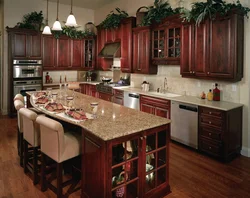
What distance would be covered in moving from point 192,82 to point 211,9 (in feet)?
4.89

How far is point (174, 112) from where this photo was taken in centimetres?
435

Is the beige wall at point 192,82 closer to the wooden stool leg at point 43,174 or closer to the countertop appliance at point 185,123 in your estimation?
the countertop appliance at point 185,123

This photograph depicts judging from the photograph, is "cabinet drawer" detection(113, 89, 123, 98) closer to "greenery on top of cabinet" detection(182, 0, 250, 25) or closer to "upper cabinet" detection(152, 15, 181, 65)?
"upper cabinet" detection(152, 15, 181, 65)

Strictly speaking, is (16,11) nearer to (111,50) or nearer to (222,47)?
(111,50)

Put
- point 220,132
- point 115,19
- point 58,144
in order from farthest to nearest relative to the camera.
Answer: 1. point 115,19
2. point 220,132
3. point 58,144

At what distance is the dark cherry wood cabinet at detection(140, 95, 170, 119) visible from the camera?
453cm

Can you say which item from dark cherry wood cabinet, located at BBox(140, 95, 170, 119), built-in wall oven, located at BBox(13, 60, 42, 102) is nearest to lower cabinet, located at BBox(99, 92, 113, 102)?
dark cherry wood cabinet, located at BBox(140, 95, 170, 119)

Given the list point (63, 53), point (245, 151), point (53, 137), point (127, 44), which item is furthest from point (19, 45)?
point (245, 151)

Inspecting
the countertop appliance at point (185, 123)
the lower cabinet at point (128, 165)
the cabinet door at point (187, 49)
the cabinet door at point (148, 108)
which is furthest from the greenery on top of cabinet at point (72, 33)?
the lower cabinet at point (128, 165)

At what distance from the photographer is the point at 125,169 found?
225cm

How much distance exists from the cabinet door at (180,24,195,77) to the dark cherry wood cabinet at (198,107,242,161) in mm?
917

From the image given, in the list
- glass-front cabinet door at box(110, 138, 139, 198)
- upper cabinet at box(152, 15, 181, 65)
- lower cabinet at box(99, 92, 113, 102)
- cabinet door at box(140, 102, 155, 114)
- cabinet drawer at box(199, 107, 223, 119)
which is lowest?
glass-front cabinet door at box(110, 138, 139, 198)

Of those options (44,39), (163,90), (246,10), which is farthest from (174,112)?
(44,39)

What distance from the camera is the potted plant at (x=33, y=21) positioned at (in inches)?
253
